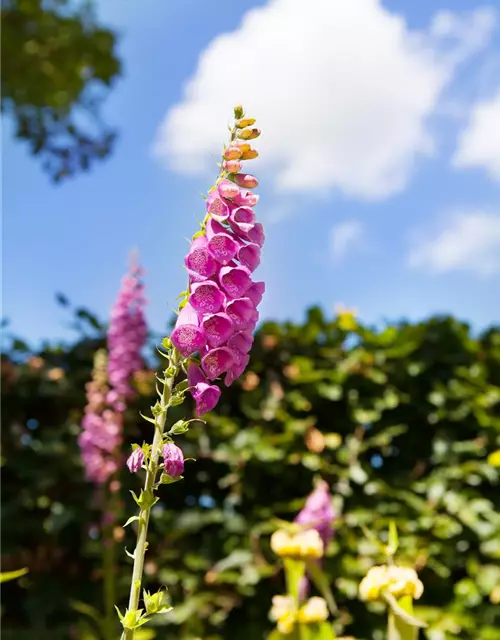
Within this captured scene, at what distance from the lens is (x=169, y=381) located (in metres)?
1.16

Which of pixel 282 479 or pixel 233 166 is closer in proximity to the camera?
pixel 233 166

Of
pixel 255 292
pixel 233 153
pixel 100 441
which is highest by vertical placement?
pixel 100 441

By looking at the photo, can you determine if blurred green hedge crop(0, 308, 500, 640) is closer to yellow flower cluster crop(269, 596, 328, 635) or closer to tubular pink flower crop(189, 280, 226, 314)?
yellow flower cluster crop(269, 596, 328, 635)

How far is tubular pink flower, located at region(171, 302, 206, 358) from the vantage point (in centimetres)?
116

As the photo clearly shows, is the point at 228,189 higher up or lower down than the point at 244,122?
lower down

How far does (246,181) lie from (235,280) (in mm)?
184

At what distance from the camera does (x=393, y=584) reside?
1.64 m

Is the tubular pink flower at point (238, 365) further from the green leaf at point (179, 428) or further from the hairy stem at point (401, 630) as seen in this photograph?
the hairy stem at point (401, 630)

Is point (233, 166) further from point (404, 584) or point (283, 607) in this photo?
point (283, 607)

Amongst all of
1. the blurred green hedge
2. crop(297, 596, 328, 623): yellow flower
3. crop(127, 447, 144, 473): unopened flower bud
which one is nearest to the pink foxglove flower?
crop(127, 447, 144, 473): unopened flower bud

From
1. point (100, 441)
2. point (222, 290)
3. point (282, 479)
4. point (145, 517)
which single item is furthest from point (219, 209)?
point (282, 479)

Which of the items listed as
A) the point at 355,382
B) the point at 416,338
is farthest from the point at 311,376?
the point at 416,338

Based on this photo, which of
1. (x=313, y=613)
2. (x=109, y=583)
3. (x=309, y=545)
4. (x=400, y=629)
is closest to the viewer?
(x=400, y=629)

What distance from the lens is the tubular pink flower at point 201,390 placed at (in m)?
1.20
